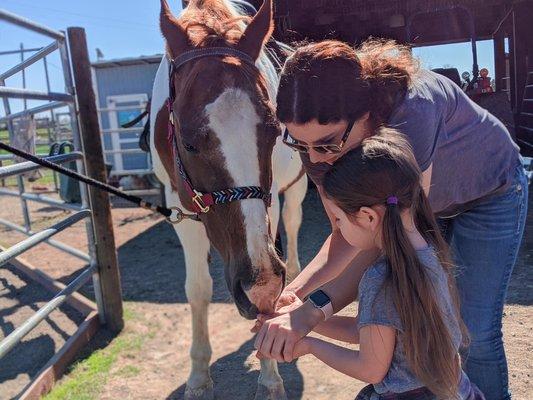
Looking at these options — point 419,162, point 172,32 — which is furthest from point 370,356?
point 172,32

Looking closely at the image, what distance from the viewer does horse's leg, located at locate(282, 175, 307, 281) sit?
13.9 ft

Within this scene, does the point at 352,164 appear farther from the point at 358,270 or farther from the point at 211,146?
the point at 211,146

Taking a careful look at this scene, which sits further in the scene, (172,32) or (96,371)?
(96,371)

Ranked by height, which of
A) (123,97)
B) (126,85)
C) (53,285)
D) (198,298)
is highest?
(126,85)

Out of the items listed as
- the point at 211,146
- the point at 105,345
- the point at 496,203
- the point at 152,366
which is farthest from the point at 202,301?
the point at 496,203

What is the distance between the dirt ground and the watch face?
1366mm

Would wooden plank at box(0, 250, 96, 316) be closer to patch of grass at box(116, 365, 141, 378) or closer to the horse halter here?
patch of grass at box(116, 365, 141, 378)

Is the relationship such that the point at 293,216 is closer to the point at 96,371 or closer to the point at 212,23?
the point at 96,371

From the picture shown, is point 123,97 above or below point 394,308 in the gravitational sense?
above

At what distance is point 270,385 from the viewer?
8.33 feet

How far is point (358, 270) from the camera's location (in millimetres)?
1530

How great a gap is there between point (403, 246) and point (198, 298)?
1823 mm

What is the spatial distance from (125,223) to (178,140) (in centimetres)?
553

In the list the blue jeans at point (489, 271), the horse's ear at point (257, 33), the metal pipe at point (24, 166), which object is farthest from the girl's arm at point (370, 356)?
the metal pipe at point (24, 166)
